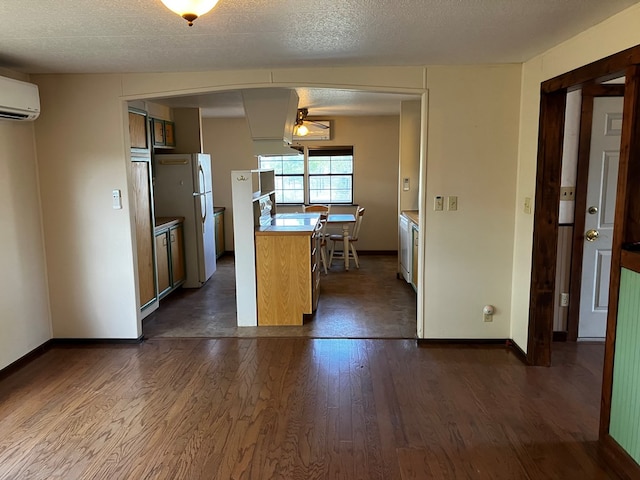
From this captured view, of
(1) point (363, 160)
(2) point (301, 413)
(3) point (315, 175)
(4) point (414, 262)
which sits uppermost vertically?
(1) point (363, 160)

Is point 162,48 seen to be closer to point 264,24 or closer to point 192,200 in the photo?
point 264,24

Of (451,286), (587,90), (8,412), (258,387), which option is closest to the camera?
(8,412)

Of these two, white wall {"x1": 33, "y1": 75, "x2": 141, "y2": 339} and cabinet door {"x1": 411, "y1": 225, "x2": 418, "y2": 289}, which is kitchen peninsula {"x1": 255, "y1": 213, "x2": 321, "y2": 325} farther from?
cabinet door {"x1": 411, "y1": 225, "x2": 418, "y2": 289}

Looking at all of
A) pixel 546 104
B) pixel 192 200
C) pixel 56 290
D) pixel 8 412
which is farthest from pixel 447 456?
pixel 192 200

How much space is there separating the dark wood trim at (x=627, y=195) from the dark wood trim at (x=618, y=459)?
0.12 m

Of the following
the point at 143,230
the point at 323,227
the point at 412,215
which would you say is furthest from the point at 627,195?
the point at 323,227

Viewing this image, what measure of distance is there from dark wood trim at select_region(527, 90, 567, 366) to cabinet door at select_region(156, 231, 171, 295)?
3.62 m

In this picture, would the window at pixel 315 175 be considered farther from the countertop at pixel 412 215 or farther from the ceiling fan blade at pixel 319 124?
the countertop at pixel 412 215

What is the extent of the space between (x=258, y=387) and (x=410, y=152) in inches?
154

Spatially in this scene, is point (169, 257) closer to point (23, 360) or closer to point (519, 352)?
point (23, 360)

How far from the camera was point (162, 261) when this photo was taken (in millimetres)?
5094

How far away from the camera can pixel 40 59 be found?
317 centimetres

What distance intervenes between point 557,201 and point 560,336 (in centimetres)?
130

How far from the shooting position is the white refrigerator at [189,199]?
5.55m
